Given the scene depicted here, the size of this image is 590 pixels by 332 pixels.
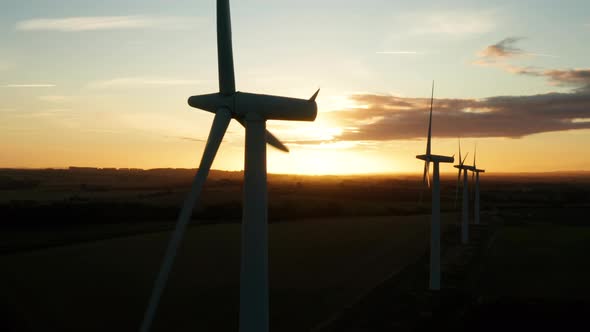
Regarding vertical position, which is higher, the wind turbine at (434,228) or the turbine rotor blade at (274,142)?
the turbine rotor blade at (274,142)

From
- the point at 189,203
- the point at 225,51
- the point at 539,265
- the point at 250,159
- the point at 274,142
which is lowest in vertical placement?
the point at 539,265

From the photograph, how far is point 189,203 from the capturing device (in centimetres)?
1802

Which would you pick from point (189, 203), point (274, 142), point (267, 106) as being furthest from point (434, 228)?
point (189, 203)

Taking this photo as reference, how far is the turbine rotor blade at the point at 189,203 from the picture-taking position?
54.5ft

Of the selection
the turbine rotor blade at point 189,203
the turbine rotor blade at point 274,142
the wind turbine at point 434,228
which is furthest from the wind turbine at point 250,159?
the wind turbine at point 434,228

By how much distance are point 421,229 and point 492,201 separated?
7637 centimetres

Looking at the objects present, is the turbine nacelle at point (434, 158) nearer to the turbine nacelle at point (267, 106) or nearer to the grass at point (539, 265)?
the grass at point (539, 265)

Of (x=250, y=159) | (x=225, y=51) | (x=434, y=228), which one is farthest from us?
(x=434, y=228)

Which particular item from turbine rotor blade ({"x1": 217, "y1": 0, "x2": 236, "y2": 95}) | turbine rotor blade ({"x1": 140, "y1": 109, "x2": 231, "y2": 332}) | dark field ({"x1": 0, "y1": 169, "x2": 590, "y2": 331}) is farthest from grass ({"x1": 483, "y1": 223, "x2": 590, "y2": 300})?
turbine rotor blade ({"x1": 217, "y1": 0, "x2": 236, "y2": 95})

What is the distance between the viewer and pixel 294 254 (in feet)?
186

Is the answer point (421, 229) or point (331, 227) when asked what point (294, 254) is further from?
point (421, 229)

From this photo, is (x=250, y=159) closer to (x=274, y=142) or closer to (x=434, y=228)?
(x=274, y=142)

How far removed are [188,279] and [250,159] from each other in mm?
26412

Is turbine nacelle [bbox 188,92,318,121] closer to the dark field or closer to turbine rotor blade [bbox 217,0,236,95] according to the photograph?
turbine rotor blade [bbox 217,0,236,95]
